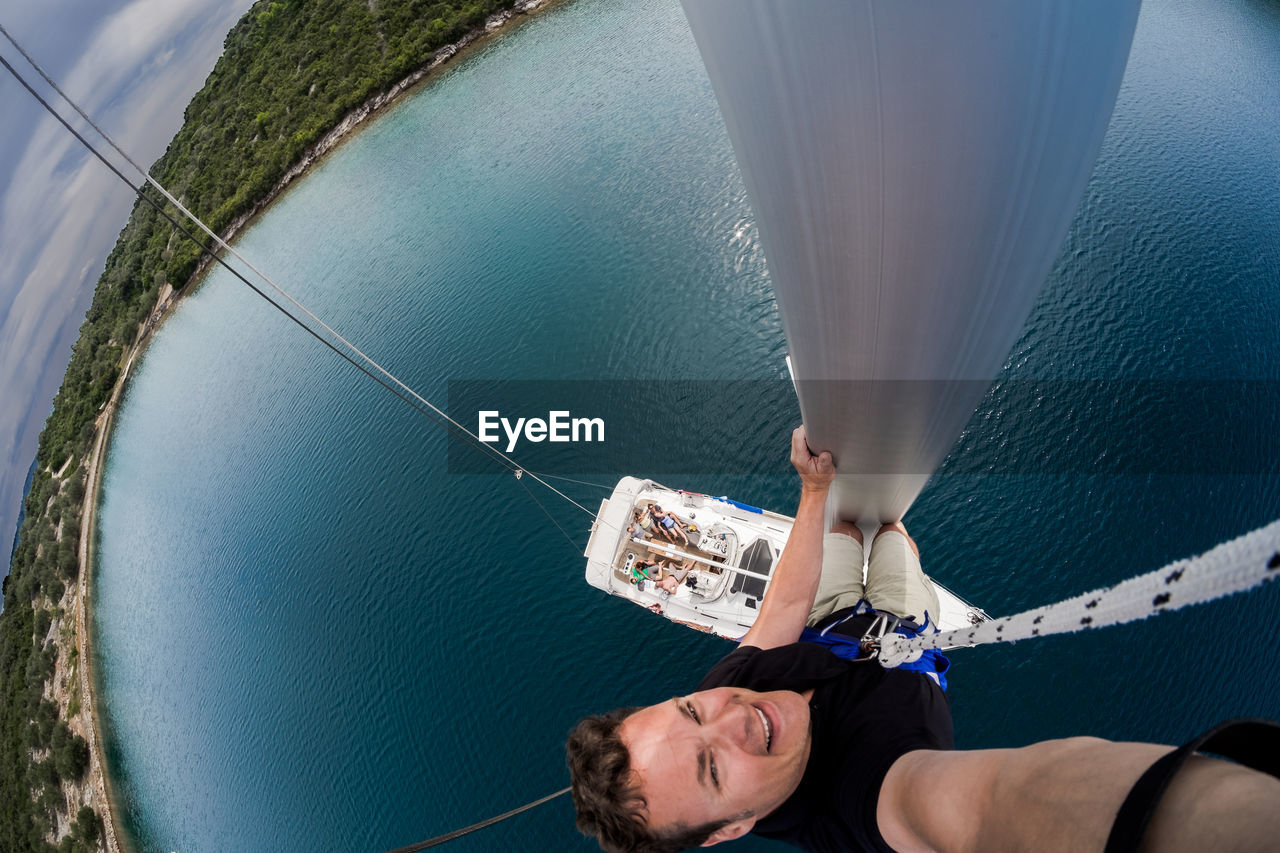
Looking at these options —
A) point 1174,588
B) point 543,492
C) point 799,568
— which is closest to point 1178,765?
point 1174,588

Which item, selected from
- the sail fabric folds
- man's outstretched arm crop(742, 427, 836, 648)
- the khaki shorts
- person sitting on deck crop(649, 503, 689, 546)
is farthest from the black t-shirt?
person sitting on deck crop(649, 503, 689, 546)

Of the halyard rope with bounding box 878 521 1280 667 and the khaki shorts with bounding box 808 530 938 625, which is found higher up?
the halyard rope with bounding box 878 521 1280 667

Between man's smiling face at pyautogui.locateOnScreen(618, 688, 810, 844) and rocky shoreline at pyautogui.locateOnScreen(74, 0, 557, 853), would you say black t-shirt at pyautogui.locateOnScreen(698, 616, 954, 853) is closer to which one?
man's smiling face at pyautogui.locateOnScreen(618, 688, 810, 844)

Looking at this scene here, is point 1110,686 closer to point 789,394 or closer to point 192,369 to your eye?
point 789,394

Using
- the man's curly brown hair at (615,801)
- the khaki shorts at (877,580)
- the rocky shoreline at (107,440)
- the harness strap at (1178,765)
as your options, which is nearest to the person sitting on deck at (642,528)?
the khaki shorts at (877,580)

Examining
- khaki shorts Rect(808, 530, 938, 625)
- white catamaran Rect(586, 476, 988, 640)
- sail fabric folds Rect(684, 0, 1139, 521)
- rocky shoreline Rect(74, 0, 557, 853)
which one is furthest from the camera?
rocky shoreline Rect(74, 0, 557, 853)

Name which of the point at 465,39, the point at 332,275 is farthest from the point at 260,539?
the point at 465,39

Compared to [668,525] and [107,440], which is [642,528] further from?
[107,440]
